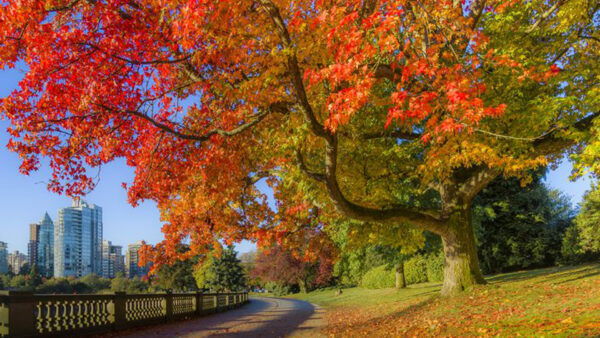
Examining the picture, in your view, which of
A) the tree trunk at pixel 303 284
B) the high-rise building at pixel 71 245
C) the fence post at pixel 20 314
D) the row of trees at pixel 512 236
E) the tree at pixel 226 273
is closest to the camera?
the fence post at pixel 20 314

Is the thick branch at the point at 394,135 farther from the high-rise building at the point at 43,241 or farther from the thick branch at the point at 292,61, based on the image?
the high-rise building at the point at 43,241

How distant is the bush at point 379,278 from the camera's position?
108ft

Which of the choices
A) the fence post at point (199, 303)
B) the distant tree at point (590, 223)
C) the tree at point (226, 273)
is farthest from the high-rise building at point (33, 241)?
the distant tree at point (590, 223)

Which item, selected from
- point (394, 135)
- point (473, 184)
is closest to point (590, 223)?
point (473, 184)

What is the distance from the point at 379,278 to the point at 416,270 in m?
3.30

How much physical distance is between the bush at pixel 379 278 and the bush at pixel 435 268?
299 cm

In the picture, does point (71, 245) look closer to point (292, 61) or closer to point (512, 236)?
point (512, 236)

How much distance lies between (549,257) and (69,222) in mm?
208875

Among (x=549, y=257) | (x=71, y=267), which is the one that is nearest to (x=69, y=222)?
(x=71, y=267)

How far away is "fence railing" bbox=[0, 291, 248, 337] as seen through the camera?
7867mm

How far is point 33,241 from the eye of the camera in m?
177

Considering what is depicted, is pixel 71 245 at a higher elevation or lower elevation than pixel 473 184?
higher

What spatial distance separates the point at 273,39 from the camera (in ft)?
25.5

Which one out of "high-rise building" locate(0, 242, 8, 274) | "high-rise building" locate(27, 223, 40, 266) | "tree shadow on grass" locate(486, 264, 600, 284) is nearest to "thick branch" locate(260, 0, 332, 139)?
"tree shadow on grass" locate(486, 264, 600, 284)
